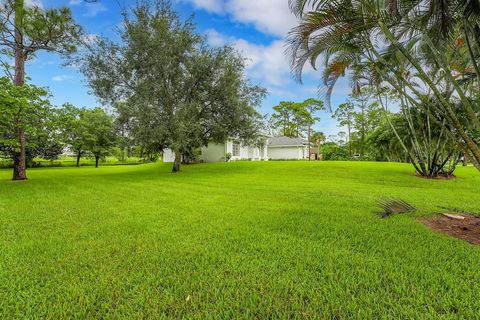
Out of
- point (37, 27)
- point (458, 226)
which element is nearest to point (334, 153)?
point (458, 226)

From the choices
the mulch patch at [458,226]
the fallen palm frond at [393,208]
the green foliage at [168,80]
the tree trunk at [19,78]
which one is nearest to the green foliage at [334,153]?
the green foliage at [168,80]

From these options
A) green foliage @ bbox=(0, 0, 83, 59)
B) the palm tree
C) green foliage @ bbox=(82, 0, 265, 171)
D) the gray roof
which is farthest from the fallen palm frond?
the gray roof

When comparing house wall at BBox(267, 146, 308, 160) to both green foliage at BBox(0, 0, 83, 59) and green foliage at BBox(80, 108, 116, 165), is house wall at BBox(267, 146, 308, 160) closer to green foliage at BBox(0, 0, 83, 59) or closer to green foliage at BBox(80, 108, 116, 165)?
green foliage at BBox(80, 108, 116, 165)

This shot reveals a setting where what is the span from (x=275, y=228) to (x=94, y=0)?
11.5m

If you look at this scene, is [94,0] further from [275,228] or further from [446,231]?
[446,231]

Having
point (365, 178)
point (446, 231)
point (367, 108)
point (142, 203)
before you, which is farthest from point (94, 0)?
point (367, 108)

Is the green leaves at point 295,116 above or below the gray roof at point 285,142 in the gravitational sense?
above

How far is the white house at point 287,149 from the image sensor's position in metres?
32.1

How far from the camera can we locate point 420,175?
12.7 m

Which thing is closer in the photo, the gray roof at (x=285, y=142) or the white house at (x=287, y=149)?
the white house at (x=287, y=149)

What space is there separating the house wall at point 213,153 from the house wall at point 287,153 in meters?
9.79

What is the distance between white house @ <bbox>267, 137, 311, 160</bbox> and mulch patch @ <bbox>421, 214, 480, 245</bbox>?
90.7ft

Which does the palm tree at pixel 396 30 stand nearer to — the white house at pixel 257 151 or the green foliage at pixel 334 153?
the white house at pixel 257 151

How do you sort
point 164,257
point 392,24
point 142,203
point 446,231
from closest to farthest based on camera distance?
1. point 164,257
2. point 446,231
3. point 392,24
4. point 142,203
